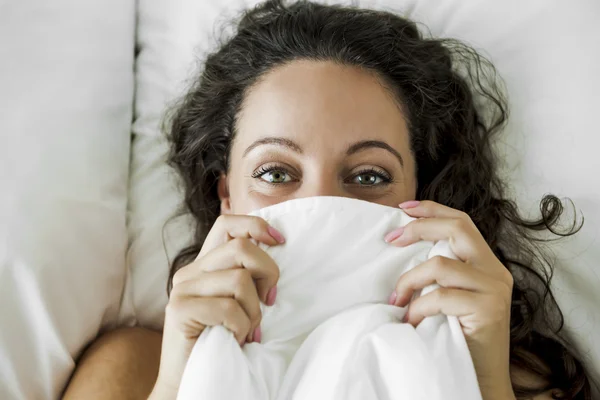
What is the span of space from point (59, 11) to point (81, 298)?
641 mm

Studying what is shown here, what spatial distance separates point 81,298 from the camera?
1.16 metres

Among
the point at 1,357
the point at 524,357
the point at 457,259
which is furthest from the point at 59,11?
the point at 524,357

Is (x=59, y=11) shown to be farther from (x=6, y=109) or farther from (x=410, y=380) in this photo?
(x=410, y=380)

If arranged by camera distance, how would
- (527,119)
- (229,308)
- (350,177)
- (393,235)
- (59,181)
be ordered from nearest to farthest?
(229,308), (393,235), (350,177), (59,181), (527,119)

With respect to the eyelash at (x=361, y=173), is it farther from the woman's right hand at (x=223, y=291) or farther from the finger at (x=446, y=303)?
the finger at (x=446, y=303)

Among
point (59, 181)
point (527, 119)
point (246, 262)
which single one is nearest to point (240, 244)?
point (246, 262)

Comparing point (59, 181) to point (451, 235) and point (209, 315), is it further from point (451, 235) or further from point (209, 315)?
point (451, 235)

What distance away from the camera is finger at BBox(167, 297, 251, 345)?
842 mm

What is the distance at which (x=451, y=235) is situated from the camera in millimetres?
913

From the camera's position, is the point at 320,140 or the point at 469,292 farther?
the point at 320,140

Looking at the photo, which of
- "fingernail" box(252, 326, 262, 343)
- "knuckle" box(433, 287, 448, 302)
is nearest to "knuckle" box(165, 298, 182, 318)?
"fingernail" box(252, 326, 262, 343)

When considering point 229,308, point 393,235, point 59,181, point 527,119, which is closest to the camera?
point 229,308

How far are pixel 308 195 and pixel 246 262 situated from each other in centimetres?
19

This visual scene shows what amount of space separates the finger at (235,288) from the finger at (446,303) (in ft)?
0.72
